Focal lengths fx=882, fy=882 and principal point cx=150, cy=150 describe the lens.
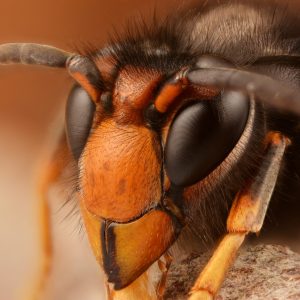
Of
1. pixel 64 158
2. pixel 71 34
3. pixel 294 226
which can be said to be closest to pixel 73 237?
pixel 64 158

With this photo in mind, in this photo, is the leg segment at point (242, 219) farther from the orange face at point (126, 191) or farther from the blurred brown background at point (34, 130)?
the blurred brown background at point (34, 130)

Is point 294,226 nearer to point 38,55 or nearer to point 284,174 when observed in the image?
point 284,174

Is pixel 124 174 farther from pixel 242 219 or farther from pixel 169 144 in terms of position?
pixel 242 219

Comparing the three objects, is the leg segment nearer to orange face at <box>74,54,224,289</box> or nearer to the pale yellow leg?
orange face at <box>74,54,224,289</box>

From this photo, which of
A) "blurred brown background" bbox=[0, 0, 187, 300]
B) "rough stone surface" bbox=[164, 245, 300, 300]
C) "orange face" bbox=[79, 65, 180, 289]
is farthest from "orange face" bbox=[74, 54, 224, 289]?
"blurred brown background" bbox=[0, 0, 187, 300]

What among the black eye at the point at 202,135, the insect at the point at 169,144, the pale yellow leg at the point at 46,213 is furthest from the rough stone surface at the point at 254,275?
the pale yellow leg at the point at 46,213
